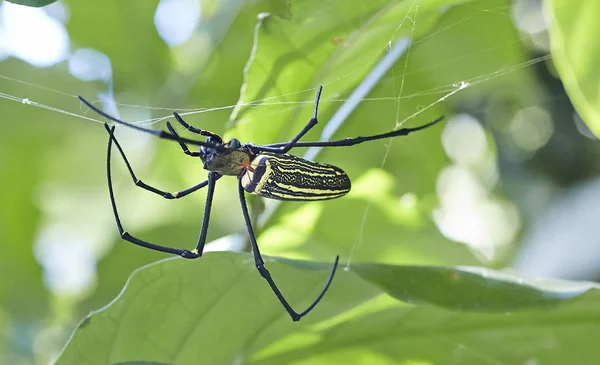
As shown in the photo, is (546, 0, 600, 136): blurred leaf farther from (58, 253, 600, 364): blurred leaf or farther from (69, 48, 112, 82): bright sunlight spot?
(69, 48, 112, 82): bright sunlight spot

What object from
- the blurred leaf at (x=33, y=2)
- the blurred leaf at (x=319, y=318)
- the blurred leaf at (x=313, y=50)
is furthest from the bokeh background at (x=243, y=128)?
the blurred leaf at (x=33, y=2)

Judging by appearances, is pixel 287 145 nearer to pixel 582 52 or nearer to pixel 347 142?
pixel 347 142

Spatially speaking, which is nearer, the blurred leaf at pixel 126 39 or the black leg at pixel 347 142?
the black leg at pixel 347 142

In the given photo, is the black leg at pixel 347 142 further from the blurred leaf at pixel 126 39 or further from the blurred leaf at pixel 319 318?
the blurred leaf at pixel 126 39

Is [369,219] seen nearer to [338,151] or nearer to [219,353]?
[338,151]

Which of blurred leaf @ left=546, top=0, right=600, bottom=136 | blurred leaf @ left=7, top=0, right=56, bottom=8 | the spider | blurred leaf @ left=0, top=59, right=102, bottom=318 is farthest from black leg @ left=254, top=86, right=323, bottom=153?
blurred leaf @ left=0, top=59, right=102, bottom=318

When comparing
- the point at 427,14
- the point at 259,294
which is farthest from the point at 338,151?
the point at 259,294
